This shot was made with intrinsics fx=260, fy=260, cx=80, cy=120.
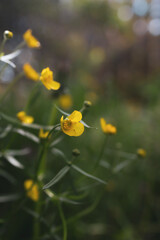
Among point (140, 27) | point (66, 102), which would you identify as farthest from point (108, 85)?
point (140, 27)

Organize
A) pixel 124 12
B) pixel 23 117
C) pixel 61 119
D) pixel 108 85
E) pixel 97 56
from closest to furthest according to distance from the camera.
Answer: pixel 61 119 → pixel 23 117 → pixel 108 85 → pixel 97 56 → pixel 124 12

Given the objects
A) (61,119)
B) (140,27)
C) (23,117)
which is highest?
(61,119)

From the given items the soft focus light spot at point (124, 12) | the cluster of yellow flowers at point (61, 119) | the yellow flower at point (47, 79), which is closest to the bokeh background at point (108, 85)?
the soft focus light spot at point (124, 12)

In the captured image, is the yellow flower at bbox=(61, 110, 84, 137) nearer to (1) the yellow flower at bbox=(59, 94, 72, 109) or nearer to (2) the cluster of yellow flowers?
(2) the cluster of yellow flowers

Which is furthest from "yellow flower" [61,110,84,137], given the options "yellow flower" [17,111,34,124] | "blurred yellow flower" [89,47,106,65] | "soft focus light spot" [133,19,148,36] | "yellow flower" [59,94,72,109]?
"soft focus light spot" [133,19,148,36]

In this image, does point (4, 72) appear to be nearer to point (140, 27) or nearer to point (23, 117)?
point (23, 117)

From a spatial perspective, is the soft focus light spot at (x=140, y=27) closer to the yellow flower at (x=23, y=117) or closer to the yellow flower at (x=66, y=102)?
the yellow flower at (x=66, y=102)
